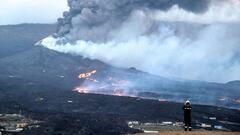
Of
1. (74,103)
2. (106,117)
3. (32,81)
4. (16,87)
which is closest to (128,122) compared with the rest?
(106,117)

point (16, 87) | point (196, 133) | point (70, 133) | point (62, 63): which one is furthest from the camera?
point (62, 63)

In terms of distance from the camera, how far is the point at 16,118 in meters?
82.1

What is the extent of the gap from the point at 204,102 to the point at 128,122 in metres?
64.4

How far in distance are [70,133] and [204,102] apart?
80782 millimetres

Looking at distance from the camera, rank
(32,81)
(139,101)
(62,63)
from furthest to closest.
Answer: (62,63) < (32,81) < (139,101)

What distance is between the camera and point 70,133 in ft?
229

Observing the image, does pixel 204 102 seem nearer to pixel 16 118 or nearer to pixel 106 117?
pixel 106 117

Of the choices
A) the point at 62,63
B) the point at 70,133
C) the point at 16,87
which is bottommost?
the point at 70,133

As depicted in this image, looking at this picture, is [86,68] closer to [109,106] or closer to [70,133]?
[109,106]

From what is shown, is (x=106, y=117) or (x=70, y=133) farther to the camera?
(x=106, y=117)

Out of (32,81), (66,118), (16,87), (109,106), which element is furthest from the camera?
(32,81)

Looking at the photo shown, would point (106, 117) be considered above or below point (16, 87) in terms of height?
below

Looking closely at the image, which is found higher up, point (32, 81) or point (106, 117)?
point (32, 81)

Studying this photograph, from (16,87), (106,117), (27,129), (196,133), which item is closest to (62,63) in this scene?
(16,87)
